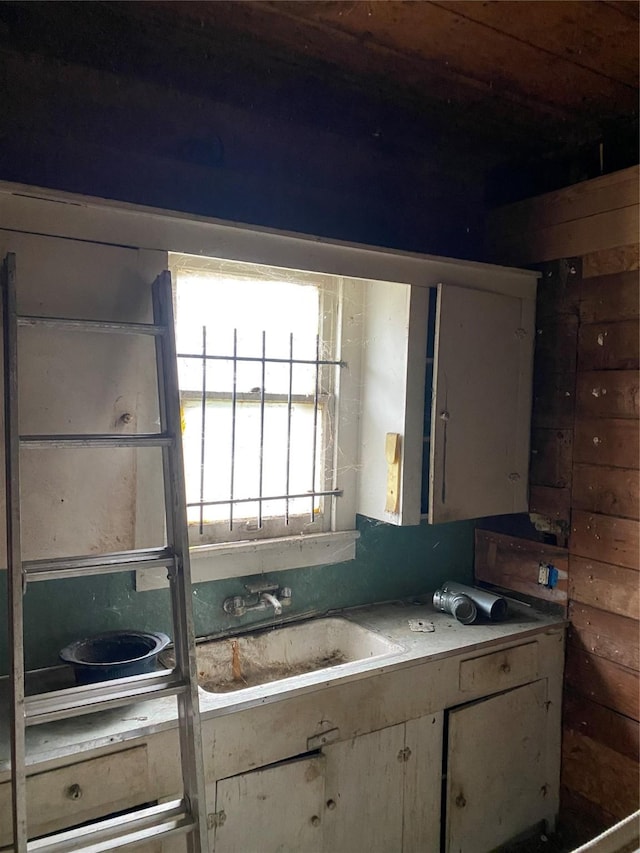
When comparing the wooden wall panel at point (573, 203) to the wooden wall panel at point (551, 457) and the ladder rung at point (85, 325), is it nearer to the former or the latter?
the wooden wall panel at point (551, 457)

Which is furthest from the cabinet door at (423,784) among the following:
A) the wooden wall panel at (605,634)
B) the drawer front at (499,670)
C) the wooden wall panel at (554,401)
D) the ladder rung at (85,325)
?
the ladder rung at (85,325)

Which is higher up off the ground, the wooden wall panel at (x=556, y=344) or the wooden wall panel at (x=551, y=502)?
the wooden wall panel at (x=556, y=344)

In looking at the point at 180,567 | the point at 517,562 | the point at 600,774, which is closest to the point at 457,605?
the point at 517,562

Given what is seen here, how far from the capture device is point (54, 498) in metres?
1.58

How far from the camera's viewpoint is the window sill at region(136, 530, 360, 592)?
6.62ft

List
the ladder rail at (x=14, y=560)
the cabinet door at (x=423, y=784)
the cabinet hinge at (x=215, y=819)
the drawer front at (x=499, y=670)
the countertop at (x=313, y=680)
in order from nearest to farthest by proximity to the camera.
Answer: the ladder rail at (x=14, y=560)
the countertop at (x=313, y=680)
the cabinet hinge at (x=215, y=819)
the cabinet door at (x=423, y=784)
the drawer front at (x=499, y=670)

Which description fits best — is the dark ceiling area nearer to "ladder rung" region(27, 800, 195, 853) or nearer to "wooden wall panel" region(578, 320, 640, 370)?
"wooden wall panel" region(578, 320, 640, 370)

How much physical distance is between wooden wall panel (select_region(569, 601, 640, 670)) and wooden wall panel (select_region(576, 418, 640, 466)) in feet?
1.74

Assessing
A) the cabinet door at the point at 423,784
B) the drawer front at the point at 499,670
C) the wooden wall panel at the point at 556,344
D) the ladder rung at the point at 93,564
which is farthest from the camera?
the wooden wall panel at the point at 556,344

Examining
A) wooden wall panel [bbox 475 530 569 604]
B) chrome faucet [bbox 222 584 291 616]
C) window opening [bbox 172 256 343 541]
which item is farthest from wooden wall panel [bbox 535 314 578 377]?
chrome faucet [bbox 222 584 291 616]

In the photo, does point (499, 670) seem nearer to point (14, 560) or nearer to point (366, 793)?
point (366, 793)

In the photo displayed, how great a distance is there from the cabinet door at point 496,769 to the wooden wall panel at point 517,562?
342mm

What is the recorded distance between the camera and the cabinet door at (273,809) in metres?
1.66

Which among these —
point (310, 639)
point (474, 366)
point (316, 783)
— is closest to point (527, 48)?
point (474, 366)
